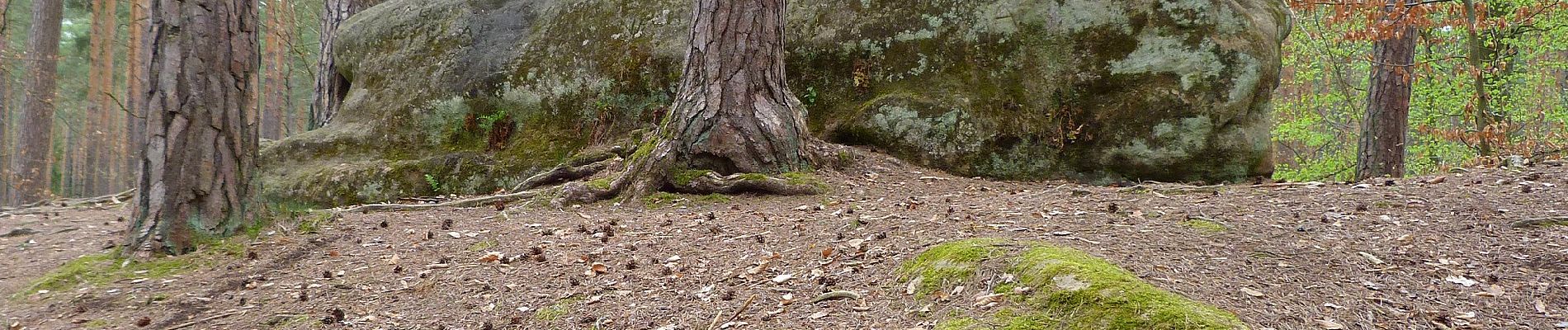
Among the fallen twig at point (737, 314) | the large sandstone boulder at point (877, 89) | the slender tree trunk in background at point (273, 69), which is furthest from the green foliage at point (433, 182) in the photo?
the slender tree trunk in background at point (273, 69)

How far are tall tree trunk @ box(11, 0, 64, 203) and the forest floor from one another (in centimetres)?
1015

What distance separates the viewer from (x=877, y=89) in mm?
7254

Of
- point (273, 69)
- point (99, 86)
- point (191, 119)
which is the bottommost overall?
point (191, 119)

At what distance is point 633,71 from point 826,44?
1.83 metres

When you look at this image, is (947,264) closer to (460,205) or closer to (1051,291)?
(1051,291)

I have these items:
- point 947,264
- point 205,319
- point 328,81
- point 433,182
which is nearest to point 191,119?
point 205,319

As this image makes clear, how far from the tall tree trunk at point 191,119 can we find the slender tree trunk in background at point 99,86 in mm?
14996

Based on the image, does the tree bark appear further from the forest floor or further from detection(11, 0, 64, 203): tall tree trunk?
the forest floor

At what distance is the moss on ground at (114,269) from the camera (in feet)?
13.9

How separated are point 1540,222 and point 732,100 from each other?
4412 millimetres

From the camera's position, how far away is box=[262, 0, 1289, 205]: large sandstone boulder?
681 centimetres

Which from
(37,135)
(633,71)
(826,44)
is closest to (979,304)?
(826,44)

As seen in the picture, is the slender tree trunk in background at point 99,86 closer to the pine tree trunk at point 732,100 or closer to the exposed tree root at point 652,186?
the exposed tree root at point 652,186

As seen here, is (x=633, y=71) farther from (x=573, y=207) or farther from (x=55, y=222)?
(x=55, y=222)
